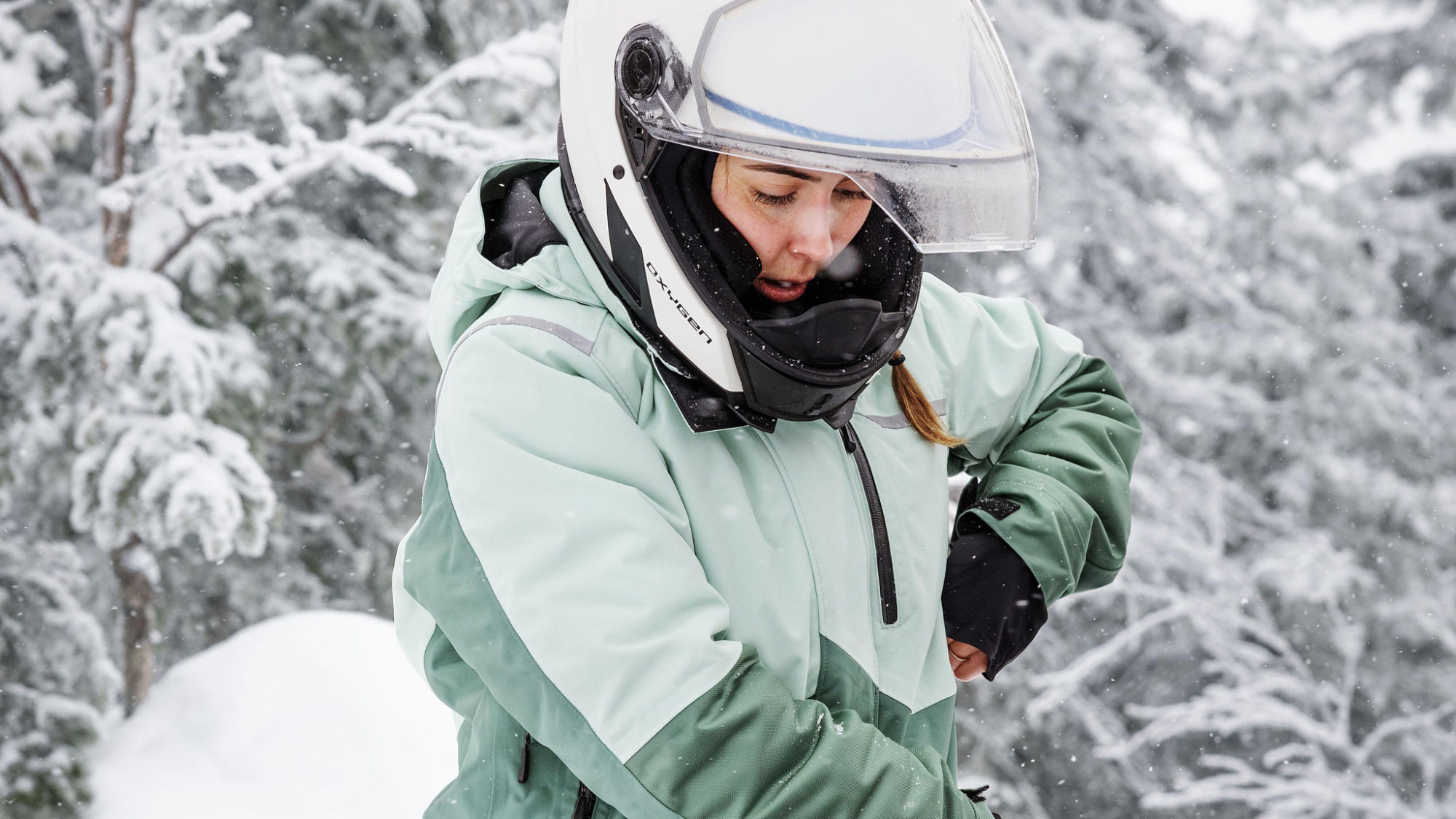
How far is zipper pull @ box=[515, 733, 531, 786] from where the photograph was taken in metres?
1.22

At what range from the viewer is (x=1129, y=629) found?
6051 millimetres

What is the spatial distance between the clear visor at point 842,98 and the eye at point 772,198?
0.07m

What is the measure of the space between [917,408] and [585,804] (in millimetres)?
646

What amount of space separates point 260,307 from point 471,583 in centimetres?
427

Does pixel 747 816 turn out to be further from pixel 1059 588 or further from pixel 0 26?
pixel 0 26

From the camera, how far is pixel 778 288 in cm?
129

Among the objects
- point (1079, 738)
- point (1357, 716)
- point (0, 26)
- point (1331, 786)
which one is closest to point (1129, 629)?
point (1331, 786)

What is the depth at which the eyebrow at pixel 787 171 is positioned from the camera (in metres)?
1.20

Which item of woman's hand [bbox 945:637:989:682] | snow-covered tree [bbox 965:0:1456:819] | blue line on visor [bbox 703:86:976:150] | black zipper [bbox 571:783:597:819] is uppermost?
blue line on visor [bbox 703:86:976:150]

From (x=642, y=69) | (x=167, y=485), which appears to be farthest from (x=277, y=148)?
(x=642, y=69)

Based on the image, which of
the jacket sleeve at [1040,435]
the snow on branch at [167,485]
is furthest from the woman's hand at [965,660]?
the snow on branch at [167,485]

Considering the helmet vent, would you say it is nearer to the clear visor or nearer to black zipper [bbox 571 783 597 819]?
the clear visor

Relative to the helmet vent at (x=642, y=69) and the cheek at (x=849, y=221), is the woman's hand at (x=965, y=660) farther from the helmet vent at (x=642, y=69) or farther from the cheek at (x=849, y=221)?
the helmet vent at (x=642, y=69)

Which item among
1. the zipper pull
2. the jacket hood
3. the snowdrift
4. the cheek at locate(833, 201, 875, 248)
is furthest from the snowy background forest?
the cheek at locate(833, 201, 875, 248)
